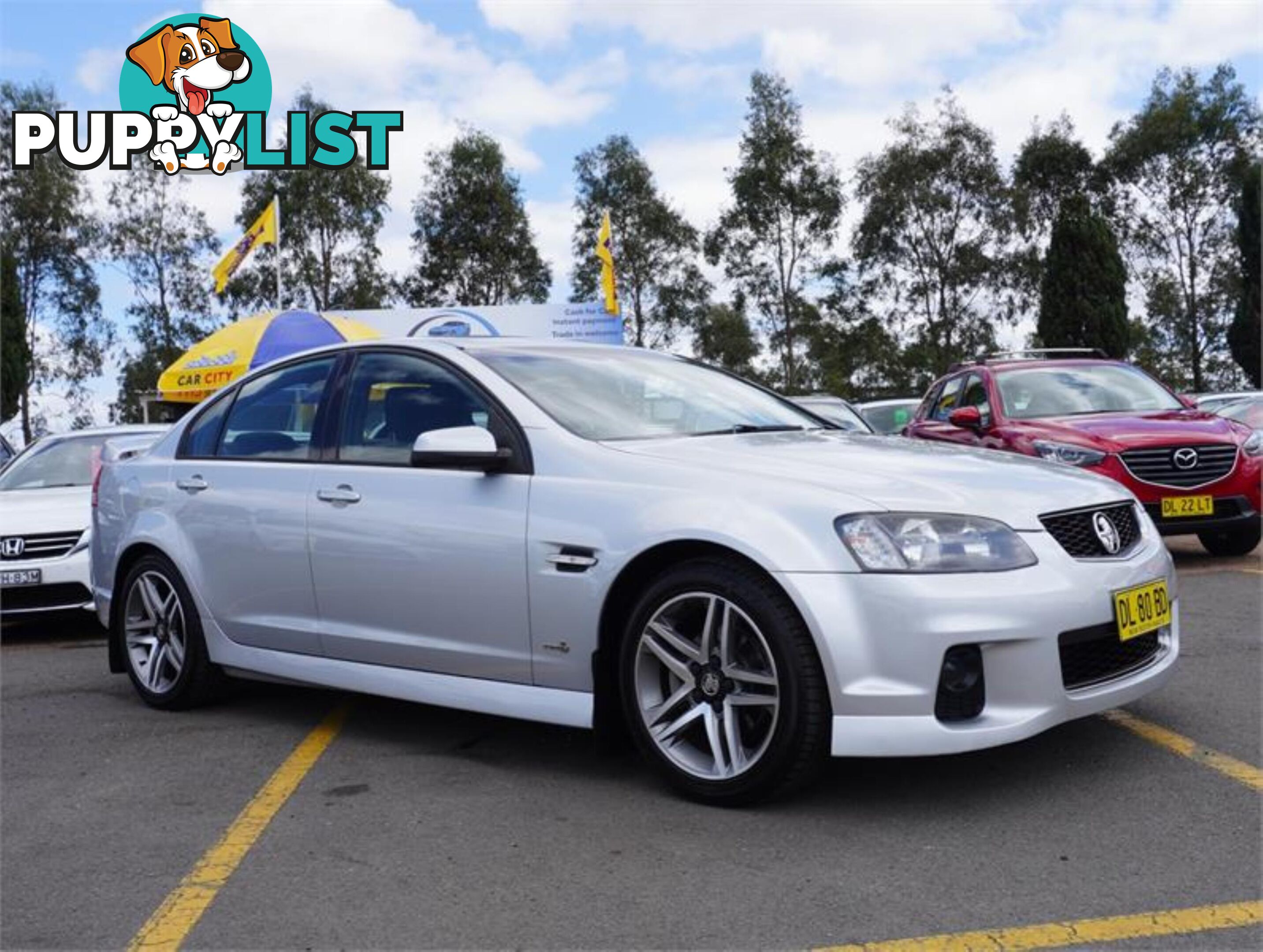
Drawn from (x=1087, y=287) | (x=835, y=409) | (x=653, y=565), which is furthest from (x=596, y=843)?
(x=1087, y=287)

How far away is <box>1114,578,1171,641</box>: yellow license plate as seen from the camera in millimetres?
3758

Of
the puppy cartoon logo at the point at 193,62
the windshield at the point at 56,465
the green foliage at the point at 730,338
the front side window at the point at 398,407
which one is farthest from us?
the green foliage at the point at 730,338

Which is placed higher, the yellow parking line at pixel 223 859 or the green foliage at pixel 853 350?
the green foliage at pixel 853 350

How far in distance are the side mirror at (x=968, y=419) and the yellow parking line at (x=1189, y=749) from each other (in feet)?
16.1

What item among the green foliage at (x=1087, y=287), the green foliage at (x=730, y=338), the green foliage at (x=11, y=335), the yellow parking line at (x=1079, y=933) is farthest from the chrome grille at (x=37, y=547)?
the green foliage at (x=11, y=335)

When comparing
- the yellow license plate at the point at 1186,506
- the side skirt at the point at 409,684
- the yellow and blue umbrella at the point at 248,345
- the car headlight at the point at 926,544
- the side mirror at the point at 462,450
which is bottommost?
the side skirt at the point at 409,684

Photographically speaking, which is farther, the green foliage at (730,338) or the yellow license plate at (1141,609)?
the green foliage at (730,338)

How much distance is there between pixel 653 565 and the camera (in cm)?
386

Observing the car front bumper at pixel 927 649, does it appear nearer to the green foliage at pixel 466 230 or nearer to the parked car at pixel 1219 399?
the parked car at pixel 1219 399

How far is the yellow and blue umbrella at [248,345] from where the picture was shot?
1630 centimetres

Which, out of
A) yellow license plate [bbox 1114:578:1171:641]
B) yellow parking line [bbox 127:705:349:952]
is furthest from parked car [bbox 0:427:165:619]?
yellow license plate [bbox 1114:578:1171:641]

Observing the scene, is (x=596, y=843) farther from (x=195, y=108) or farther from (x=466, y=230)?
(x=466, y=230)

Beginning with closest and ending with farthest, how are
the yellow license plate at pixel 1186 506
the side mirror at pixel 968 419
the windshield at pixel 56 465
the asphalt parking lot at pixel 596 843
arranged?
the asphalt parking lot at pixel 596 843, the yellow license plate at pixel 1186 506, the windshield at pixel 56 465, the side mirror at pixel 968 419

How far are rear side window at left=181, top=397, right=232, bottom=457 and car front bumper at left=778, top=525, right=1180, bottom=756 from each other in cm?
300
